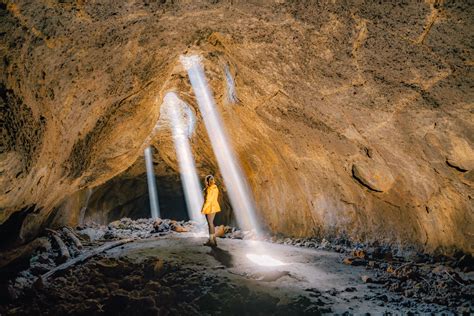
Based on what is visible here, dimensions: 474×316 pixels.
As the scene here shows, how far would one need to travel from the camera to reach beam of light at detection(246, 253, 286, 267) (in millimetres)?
4500

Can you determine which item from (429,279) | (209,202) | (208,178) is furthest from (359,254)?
(208,178)

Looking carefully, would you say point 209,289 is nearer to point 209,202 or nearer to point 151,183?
point 209,202

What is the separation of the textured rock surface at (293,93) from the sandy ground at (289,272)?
1532mm

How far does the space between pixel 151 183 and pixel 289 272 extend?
11923 millimetres

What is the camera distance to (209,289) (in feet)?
10.9

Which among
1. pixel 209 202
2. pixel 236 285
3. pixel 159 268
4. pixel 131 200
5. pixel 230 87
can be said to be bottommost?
pixel 236 285

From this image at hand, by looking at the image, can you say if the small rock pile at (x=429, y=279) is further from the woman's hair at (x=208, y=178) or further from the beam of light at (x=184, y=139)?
the beam of light at (x=184, y=139)

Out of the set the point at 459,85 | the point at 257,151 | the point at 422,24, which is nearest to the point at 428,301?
the point at 459,85

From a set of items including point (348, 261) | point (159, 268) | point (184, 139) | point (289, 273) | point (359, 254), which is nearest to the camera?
point (289, 273)

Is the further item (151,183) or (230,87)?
(151,183)

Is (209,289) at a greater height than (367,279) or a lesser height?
greater

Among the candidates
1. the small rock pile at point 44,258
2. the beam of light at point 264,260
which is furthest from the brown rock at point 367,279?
the small rock pile at point 44,258

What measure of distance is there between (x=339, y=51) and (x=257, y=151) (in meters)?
4.03

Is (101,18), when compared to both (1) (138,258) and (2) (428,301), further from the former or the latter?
(2) (428,301)
